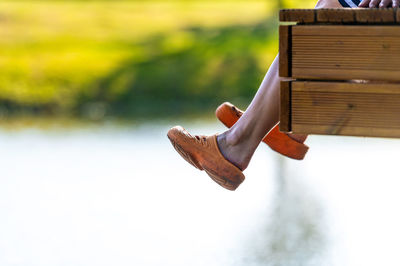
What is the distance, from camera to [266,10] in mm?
14055

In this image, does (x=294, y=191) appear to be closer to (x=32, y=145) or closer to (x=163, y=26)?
(x=32, y=145)

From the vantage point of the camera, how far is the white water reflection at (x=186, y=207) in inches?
185

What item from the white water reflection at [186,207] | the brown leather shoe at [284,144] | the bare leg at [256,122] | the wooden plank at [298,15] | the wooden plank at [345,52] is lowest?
the white water reflection at [186,207]

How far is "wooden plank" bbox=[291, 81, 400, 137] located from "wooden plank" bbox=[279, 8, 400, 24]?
0.51ft

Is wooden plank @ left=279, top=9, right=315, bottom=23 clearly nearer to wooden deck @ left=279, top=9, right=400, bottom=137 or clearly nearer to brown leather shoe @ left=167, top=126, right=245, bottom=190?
wooden deck @ left=279, top=9, right=400, bottom=137

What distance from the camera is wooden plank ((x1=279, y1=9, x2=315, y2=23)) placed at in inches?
94.0

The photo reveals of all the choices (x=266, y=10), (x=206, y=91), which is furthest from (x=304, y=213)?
(x=266, y=10)

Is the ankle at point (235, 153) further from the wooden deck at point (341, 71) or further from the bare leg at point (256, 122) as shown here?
the wooden deck at point (341, 71)

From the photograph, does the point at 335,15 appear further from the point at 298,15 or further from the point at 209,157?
the point at 209,157

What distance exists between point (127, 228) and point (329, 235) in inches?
42.5

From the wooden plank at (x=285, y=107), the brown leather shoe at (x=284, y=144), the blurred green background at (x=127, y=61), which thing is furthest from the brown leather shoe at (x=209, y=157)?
the blurred green background at (x=127, y=61)

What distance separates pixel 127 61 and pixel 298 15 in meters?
9.10

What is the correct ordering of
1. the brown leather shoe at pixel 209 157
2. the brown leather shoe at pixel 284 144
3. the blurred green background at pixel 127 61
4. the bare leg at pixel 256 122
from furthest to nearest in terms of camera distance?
the blurred green background at pixel 127 61 → the brown leather shoe at pixel 284 144 → the brown leather shoe at pixel 209 157 → the bare leg at pixel 256 122

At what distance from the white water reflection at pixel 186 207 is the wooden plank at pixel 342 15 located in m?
2.25
